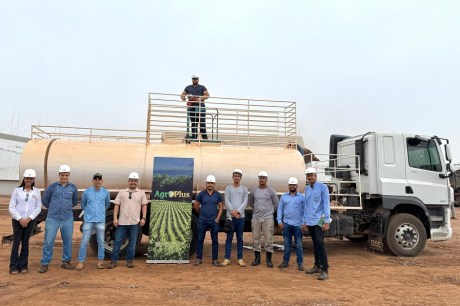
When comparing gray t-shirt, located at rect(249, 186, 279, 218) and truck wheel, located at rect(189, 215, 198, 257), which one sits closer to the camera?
gray t-shirt, located at rect(249, 186, 279, 218)

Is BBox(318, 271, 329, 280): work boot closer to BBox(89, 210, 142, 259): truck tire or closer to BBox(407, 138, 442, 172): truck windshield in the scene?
BBox(89, 210, 142, 259): truck tire

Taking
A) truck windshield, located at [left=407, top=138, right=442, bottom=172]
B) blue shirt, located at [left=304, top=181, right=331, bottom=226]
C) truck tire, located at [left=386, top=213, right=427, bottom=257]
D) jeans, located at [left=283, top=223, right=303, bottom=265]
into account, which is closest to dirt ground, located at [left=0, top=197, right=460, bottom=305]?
jeans, located at [left=283, top=223, right=303, bottom=265]

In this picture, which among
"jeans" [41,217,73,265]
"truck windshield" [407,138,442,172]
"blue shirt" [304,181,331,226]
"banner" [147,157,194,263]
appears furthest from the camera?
"truck windshield" [407,138,442,172]

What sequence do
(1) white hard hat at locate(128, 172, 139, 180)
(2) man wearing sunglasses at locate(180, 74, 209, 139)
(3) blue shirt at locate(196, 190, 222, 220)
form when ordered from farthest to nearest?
(2) man wearing sunglasses at locate(180, 74, 209, 139), (3) blue shirt at locate(196, 190, 222, 220), (1) white hard hat at locate(128, 172, 139, 180)

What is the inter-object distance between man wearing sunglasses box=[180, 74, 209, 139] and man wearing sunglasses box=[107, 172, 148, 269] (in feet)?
7.16

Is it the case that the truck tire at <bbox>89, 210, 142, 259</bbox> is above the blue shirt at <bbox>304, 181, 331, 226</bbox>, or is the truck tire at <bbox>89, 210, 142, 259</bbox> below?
below

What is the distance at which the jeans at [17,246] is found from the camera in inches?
276

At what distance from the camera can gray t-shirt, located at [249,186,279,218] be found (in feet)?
26.7

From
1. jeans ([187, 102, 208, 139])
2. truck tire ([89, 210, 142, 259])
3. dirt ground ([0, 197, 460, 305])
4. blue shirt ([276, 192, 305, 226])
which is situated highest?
jeans ([187, 102, 208, 139])

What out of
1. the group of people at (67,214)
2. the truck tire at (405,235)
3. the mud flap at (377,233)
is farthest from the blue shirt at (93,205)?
the truck tire at (405,235)

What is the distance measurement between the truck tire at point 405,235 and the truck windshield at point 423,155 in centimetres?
147

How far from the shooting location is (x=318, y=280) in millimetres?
7078

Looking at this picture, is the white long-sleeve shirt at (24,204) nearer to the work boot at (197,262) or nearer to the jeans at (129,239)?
the jeans at (129,239)

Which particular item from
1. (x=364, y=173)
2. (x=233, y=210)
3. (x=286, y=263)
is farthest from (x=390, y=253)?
(x=233, y=210)
